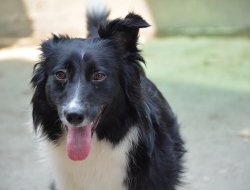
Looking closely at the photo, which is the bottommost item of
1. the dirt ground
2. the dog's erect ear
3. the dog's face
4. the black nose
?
the dirt ground

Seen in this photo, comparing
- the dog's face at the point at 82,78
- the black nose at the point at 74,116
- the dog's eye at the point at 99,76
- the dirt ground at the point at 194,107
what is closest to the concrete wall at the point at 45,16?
the dirt ground at the point at 194,107

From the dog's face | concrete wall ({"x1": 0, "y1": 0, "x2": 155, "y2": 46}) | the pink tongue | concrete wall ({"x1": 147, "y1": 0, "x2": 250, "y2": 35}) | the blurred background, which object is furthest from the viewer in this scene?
concrete wall ({"x1": 147, "y1": 0, "x2": 250, "y2": 35})

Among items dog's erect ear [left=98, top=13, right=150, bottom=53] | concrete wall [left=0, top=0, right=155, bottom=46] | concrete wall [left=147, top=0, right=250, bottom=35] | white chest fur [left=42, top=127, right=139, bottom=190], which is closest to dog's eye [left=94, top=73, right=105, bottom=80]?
dog's erect ear [left=98, top=13, right=150, bottom=53]

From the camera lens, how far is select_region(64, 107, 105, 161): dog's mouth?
2297 millimetres

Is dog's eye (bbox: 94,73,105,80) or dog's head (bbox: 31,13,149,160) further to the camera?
dog's eye (bbox: 94,73,105,80)

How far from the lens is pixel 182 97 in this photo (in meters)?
5.60

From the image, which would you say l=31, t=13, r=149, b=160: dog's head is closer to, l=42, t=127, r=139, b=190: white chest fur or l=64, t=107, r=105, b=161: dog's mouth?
l=64, t=107, r=105, b=161: dog's mouth

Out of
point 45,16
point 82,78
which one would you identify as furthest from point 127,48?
point 45,16

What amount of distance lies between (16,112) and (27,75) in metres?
1.63

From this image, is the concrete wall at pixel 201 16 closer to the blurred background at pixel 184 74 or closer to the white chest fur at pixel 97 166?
the blurred background at pixel 184 74

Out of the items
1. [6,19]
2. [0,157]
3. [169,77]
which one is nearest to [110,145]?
[0,157]

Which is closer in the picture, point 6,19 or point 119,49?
point 119,49

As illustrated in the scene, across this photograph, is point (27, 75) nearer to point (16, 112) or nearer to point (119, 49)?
point (16, 112)

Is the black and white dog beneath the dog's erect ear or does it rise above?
beneath
